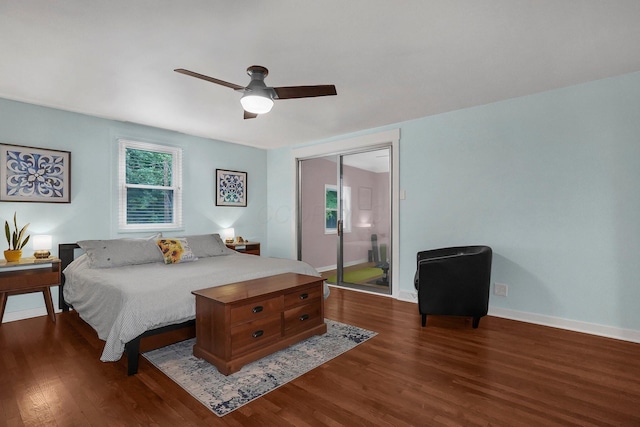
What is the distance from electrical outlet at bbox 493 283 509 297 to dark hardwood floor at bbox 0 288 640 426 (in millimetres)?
546

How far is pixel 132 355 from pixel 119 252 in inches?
63.9

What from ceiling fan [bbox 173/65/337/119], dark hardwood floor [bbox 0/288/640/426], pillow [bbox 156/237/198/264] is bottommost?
dark hardwood floor [bbox 0/288/640/426]

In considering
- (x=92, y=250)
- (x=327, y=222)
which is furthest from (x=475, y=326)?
(x=92, y=250)

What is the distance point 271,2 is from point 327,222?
3880 millimetres

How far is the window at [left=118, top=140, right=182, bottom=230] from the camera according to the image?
440 cm

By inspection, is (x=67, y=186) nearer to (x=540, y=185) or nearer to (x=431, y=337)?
(x=431, y=337)

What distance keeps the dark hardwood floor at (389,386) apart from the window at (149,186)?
1.80 meters

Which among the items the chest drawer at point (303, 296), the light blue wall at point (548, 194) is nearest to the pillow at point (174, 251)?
the chest drawer at point (303, 296)

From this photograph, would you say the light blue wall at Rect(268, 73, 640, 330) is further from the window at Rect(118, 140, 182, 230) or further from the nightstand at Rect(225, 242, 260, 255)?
the window at Rect(118, 140, 182, 230)

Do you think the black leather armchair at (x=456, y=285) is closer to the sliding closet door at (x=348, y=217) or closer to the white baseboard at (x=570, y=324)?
the white baseboard at (x=570, y=324)

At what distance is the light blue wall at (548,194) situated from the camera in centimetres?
299

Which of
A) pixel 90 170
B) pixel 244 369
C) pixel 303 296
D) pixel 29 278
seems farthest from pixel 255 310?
pixel 90 170

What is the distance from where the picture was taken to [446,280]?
3211 mm

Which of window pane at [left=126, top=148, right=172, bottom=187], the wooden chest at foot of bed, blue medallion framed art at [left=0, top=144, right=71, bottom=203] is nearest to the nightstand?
window pane at [left=126, top=148, right=172, bottom=187]
